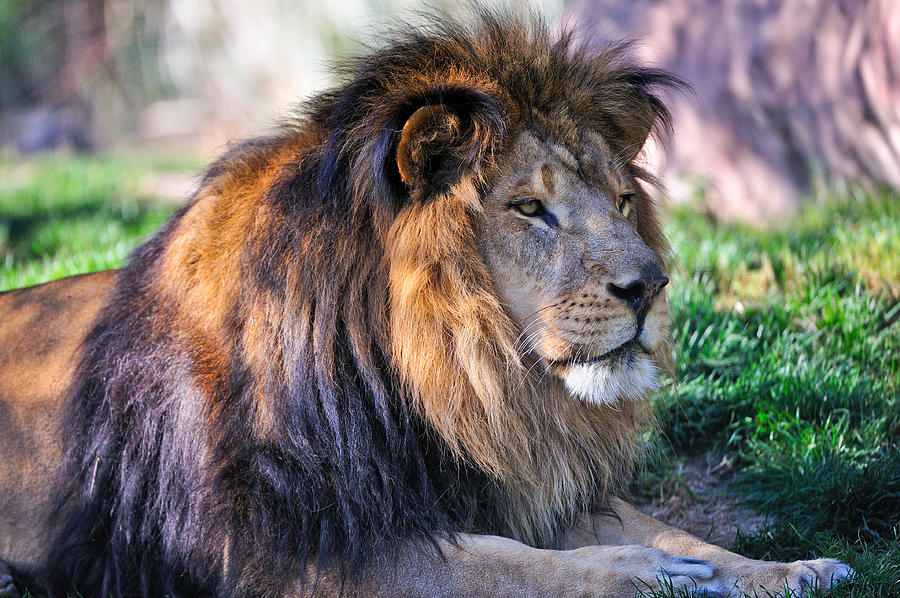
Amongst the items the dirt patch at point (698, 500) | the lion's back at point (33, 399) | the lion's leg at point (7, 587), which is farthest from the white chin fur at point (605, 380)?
the lion's leg at point (7, 587)

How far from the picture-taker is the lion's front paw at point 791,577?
90.3 inches

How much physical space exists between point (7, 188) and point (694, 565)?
7216 mm

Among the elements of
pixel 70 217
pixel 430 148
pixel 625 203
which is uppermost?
pixel 430 148

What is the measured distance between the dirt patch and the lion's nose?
0.97 meters

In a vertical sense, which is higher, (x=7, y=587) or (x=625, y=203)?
(x=625, y=203)

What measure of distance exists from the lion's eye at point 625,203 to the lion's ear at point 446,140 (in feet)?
1.59

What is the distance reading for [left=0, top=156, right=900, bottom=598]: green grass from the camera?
9.80ft

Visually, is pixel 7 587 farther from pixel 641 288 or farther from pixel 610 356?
pixel 641 288

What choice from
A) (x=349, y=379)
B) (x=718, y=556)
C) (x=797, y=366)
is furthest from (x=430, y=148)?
(x=797, y=366)

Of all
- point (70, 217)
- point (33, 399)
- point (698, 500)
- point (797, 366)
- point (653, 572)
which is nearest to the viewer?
point (653, 572)

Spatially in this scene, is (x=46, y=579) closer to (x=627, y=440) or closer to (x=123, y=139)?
(x=627, y=440)

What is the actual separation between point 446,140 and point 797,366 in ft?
6.24

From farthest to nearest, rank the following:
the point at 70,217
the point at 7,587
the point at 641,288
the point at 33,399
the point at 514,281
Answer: the point at 70,217, the point at 33,399, the point at 7,587, the point at 514,281, the point at 641,288

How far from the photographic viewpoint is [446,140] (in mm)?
2553
